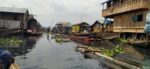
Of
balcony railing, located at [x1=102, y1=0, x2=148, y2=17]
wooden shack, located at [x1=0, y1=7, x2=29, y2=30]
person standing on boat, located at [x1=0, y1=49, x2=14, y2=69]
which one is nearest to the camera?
person standing on boat, located at [x1=0, y1=49, x2=14, y2=69]

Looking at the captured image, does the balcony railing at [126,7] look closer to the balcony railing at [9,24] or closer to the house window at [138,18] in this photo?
the house window at [138,18]

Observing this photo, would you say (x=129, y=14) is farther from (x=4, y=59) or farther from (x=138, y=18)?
(x=4, y=59)

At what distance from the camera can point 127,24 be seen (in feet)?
137

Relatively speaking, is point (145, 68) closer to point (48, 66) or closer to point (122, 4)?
point (48, 66)

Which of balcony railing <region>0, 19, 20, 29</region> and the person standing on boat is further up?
balcony railing <region>0, 19, 20, 29</region>

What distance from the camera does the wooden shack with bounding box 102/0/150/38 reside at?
1398 inches

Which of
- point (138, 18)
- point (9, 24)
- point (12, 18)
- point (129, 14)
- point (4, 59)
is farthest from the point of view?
point (12, 18)

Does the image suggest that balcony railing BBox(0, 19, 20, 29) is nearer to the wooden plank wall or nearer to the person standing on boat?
the wooden plank wall

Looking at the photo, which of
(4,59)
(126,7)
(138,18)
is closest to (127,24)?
(126,7)

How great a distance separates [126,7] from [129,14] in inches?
81.3

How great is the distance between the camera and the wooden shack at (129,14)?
116 ft

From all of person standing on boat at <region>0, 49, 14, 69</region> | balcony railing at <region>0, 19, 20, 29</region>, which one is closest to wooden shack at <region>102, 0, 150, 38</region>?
balcony railing at <region>0, 19, 20, 29</region>

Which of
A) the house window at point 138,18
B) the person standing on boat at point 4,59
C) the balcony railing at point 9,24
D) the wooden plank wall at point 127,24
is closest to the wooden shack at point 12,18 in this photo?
the balcony railing at point 9,24

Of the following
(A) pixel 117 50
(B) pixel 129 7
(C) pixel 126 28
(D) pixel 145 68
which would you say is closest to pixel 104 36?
(C) pixel 126 28
